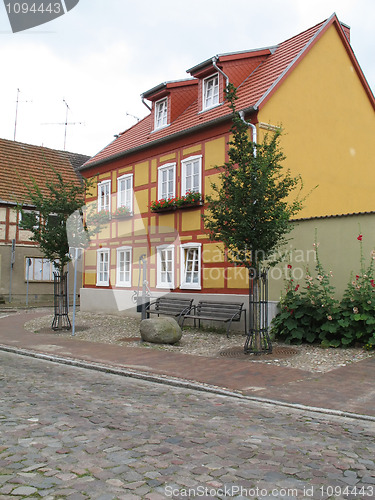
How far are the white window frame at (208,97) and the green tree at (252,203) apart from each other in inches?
Answer: 251

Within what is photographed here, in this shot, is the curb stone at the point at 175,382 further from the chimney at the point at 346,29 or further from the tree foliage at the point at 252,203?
the chimney at the point at 346,29

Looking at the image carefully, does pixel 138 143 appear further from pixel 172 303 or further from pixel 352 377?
pixel 352 377

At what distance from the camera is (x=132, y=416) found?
582 cm

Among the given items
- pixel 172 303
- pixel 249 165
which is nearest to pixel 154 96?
pixel 172 303

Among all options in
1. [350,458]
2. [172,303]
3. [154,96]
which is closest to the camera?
[350,458]

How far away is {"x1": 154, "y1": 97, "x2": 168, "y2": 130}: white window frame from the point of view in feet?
62.1

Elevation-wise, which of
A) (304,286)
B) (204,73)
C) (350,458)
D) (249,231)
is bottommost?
(350,458)

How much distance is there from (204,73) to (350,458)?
14.5 metres

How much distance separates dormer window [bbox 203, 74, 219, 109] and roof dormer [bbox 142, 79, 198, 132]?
1716 mm

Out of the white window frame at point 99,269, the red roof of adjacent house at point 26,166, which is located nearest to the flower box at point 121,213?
the white window frame at point 99,269

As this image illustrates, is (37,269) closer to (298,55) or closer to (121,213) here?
(121,213)

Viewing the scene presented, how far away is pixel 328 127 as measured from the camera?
636 inches

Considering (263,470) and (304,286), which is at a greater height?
(304,286)
